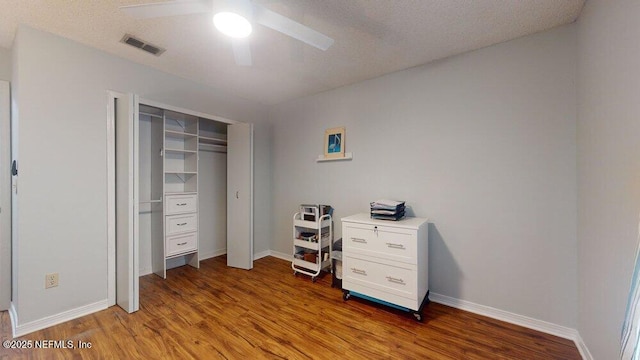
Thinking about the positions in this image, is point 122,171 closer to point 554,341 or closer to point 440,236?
point 440,236

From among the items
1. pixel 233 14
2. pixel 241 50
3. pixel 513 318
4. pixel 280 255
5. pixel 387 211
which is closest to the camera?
pixel 233 14

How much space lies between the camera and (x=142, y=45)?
2150mm

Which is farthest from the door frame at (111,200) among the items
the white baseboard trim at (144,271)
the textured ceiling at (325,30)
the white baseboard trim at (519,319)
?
the white baseboard trim at (519,319)

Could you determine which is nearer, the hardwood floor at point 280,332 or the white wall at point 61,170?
the hardwood floor at point 280,332

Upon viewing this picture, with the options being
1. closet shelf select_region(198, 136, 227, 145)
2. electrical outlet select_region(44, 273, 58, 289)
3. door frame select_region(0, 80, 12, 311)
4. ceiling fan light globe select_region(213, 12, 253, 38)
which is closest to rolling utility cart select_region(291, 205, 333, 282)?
closet shelf select_region(198, 136, 227, 145)

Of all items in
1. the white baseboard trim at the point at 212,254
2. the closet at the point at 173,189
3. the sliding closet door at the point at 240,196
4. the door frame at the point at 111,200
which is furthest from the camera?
the white baseboard trim at the point at 212,254

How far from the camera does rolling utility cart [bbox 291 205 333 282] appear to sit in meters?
2.88

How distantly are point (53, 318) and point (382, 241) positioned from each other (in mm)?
2783

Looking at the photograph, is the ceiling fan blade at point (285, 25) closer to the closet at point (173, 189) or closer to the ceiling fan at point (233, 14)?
the ceiling fan at point (233, 14)

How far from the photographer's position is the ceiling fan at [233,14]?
4.18 ft

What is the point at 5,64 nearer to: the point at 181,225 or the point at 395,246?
the point at 181,225

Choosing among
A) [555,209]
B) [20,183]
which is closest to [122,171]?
[20,183]

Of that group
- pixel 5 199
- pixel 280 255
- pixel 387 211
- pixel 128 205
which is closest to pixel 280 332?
pixel 387 211

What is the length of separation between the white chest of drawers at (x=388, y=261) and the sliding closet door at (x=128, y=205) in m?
1.92
